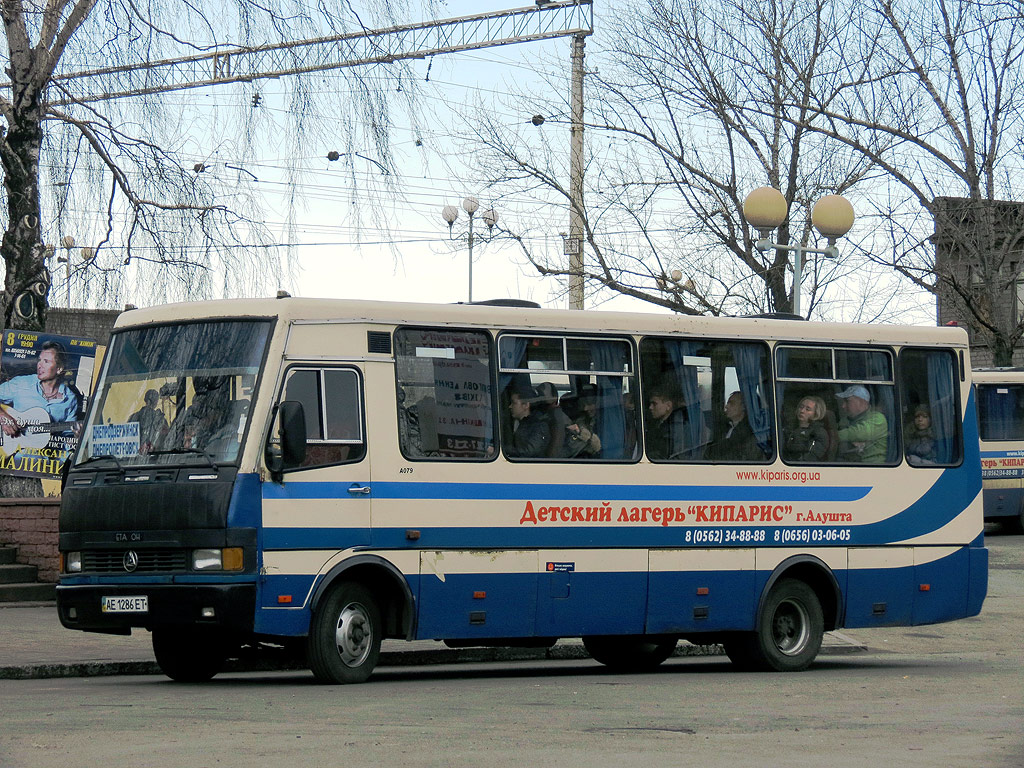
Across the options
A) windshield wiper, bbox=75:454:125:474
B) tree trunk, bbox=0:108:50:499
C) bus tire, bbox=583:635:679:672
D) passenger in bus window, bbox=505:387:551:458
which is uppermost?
tree trunk, bbox=0:108:50:499

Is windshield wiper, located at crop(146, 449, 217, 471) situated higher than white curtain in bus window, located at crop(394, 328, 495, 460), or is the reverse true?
white curtain in bus window, located at crop(394, 328, 495, 460)

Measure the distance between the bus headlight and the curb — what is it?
7.04ft

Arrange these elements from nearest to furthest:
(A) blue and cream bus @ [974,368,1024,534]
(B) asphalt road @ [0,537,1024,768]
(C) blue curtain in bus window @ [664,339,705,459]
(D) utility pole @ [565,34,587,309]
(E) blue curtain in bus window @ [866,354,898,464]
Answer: (B) asphalt road @ [0,537,1024,768] → (C) blue curtain in bus window @ [664,339,705,459] → (E) blue curtain in bus window @ [866,354,898,464] → (D) utility pole @ [565,34,587,309] → (A) blue and cream bus @ [974,368,1024,534]

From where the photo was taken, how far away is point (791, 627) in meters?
15.2

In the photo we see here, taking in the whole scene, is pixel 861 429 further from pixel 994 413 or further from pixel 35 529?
pixel 994 413

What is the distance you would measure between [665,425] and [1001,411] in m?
21.8

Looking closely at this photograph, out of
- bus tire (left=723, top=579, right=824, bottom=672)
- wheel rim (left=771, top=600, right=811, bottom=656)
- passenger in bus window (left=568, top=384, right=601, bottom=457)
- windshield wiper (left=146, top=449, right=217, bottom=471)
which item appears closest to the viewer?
windshield wiper (left=146, top=449, right=217, bottom=471)

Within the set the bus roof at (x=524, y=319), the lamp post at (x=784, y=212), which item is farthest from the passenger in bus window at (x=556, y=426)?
the lamp post at (x=784, y=212)

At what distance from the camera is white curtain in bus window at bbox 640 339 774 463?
14414 mm

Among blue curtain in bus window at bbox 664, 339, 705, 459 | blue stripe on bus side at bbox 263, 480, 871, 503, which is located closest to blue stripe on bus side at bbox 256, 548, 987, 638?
blue stripe on bus side at bbox 263, 480, 871, 503

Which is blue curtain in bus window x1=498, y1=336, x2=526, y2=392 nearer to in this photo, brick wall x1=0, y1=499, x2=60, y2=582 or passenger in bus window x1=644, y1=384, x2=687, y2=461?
passenger in bus window x1=644, y1=384, x2=687, y2=461

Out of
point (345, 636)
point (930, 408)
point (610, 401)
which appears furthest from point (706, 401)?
point (345, 636)

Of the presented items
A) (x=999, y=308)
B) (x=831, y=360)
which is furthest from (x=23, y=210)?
(x=999, y=308)

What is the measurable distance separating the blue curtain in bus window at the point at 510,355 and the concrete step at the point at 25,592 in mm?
7771
